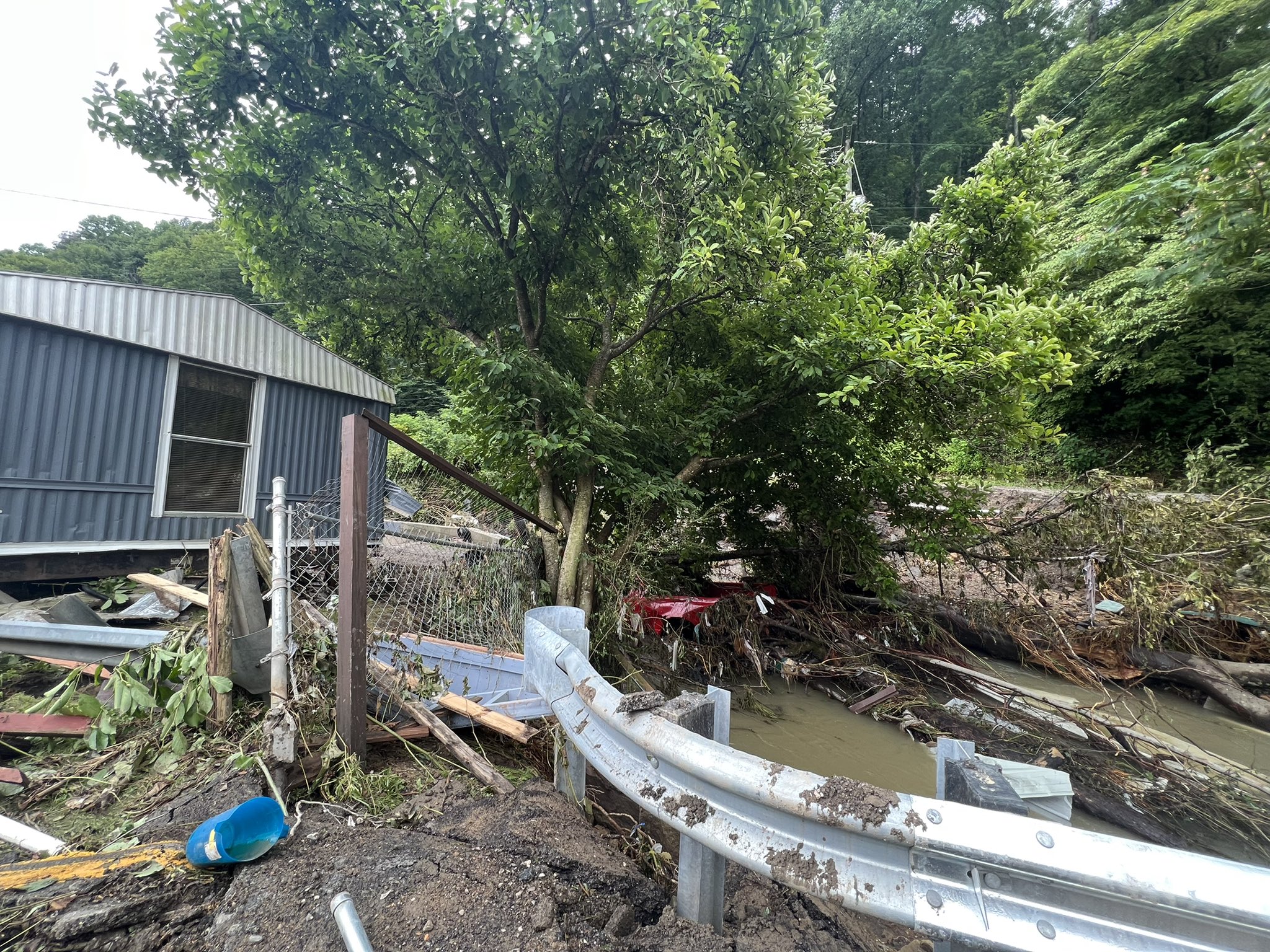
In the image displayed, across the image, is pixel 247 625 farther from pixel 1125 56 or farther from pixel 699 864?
pixel 1125 56

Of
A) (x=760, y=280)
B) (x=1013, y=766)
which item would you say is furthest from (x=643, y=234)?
(x=1013, y=766)

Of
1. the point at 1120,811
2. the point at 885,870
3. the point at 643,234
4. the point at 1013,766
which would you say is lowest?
the point at 1120,811

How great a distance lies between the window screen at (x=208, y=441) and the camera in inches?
258

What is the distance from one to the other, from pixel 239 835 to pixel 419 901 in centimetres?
73

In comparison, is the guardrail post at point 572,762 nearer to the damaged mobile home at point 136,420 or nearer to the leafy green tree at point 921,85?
the damaged mobile home at point 136,420

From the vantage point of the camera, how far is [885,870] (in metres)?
1.13

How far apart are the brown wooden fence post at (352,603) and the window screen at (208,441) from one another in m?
5.31

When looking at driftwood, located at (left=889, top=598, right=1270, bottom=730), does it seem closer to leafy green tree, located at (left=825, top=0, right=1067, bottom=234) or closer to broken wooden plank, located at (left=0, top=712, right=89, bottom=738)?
broken wooden plank, located at (left=0, top=712, right=89, bottom=738)

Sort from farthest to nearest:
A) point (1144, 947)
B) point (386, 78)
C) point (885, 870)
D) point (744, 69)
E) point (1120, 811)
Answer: point (744, 69)
point (386, 78)
point (1120, 811)
point (885, 870)
point (1144, 947)

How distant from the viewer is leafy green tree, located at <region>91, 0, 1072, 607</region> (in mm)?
4660

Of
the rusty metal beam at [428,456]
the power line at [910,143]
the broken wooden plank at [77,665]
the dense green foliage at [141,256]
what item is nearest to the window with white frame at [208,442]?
the broken wooden plank at [77,665]

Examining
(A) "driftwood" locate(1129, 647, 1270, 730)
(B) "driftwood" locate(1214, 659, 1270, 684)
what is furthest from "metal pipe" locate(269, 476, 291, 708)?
(B) "driftwood" locate(1214, 659, 1270, 684)

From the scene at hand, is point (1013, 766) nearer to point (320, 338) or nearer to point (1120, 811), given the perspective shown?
point (1120, 811)

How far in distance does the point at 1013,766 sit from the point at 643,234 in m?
5.84
